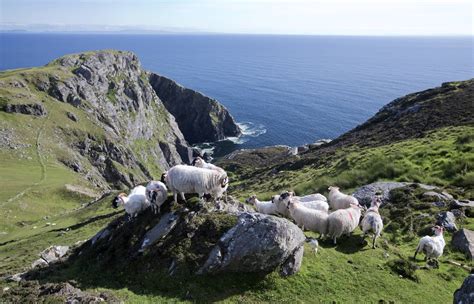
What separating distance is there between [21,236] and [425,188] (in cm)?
4551

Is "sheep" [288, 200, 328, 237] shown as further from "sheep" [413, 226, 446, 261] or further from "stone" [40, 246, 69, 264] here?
"stone" [40, 246, 69, 264]

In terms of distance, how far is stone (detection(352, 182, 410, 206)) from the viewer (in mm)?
34116

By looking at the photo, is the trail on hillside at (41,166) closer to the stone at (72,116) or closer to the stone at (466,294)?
the stone at (72,116)

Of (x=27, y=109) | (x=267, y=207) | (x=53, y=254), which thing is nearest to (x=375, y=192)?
(x=267, y=207)

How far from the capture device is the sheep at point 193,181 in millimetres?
20797

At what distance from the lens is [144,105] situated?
17562 cm

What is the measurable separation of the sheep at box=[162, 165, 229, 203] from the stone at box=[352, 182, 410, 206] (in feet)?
56.7

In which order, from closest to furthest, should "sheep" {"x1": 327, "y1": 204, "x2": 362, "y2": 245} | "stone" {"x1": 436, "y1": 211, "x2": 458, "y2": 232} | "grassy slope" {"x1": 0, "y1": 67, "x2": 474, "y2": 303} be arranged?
1. "grassy slope" {"x1": 0, "y1": 67, "x2": 474, "y2": 303}
2. "sheep" {"x1": 327, "y1": 204, "x2": 362, "y2": 245}
3. "stone" {"x1": 436, "y1": 211, "x2": 458, "y2": 232}

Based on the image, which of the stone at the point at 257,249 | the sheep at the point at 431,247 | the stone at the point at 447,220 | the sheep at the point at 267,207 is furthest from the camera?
the stone at the point at 447,220

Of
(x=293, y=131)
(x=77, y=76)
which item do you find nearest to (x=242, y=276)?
(x=77, y=76)

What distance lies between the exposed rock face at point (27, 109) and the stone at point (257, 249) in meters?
94.0

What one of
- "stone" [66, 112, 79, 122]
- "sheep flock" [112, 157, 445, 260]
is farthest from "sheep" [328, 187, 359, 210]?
"stone" [66, 112, 79, 122]

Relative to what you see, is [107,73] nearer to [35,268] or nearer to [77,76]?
[77,76]

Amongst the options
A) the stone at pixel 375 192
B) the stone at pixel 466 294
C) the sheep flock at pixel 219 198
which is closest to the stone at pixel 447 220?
the sheep flock at pixel 219 198
